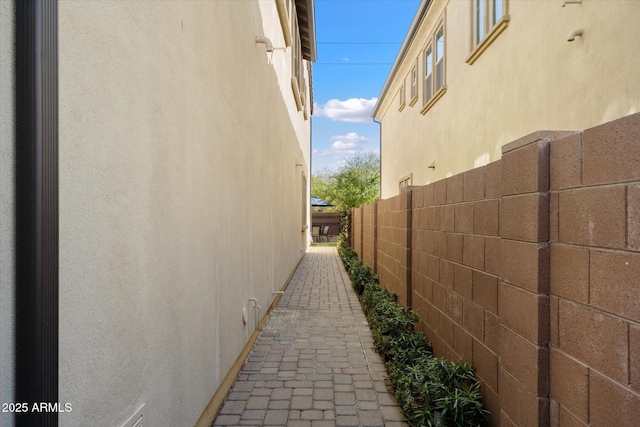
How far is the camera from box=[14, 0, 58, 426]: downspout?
102cm

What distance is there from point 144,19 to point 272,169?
4.25 meters

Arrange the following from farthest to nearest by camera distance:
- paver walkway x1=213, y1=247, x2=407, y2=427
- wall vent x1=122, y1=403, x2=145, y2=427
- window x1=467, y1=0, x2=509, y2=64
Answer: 1. window x1=467, y1=0, x2=509, y2=64
2. paver walkway x1=213, y1=247, x2=407, y2=427
3. wall vent x1=122, y1=403, x2=145, y2=427

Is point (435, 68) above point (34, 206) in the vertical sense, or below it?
above

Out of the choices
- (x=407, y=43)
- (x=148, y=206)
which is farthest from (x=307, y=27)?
(x=148, y=206)

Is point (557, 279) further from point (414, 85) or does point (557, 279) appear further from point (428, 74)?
point (414, 85)

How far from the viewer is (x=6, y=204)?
3.27 ft

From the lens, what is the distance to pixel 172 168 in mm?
2051

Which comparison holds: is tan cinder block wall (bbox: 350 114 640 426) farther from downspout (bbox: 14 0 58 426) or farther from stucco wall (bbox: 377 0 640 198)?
stucco wall (bbox: 377 0 640 198)

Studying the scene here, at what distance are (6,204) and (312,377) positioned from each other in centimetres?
312

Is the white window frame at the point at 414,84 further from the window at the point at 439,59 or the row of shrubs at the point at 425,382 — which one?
the row of shrubs at the point at 425,382

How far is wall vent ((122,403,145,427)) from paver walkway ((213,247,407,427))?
1.21 metres

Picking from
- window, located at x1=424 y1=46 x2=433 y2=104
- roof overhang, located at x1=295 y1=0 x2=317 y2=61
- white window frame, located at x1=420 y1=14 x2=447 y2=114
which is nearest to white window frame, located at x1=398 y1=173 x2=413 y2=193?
white window frame, located at x1=420 y1=14 x2=447 y2=114

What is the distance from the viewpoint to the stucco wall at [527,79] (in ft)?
13.0

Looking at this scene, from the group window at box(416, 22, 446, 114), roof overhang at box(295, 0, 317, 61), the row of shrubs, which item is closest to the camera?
the row of shrubs
